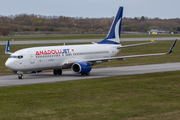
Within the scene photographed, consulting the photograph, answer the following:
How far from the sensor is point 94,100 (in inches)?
828

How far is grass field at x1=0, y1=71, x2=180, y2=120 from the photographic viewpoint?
16.9 m

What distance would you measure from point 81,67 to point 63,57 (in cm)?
259

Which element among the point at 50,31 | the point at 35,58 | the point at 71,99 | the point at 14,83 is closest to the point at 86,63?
the point at 35,58

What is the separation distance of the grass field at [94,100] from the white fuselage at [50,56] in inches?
206

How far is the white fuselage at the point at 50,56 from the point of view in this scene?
32188 millimetres

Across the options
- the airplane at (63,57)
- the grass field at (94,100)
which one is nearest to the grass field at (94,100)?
the grass field at (94,100)

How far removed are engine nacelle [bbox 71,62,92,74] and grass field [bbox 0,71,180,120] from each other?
4.70 metres

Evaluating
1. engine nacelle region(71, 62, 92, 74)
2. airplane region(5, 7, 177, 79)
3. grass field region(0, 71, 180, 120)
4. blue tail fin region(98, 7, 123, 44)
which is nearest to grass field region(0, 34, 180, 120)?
grass field region(0, 71, 180, 120)

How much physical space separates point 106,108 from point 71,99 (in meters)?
3.74

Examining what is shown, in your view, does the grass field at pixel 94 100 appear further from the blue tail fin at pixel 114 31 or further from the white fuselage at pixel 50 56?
the blue tail fin at pixel 114 31

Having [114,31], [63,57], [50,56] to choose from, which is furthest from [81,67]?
[114,31]

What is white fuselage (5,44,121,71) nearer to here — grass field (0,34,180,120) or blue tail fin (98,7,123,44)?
blue tail fin (98,7,123,44)

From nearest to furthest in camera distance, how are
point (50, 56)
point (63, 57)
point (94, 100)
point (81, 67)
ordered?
1. point (94, 100)
2. point (50, 56)
3. point (81, 67)
4. point (63, 57)

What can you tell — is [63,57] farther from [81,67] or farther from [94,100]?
[94,100]
